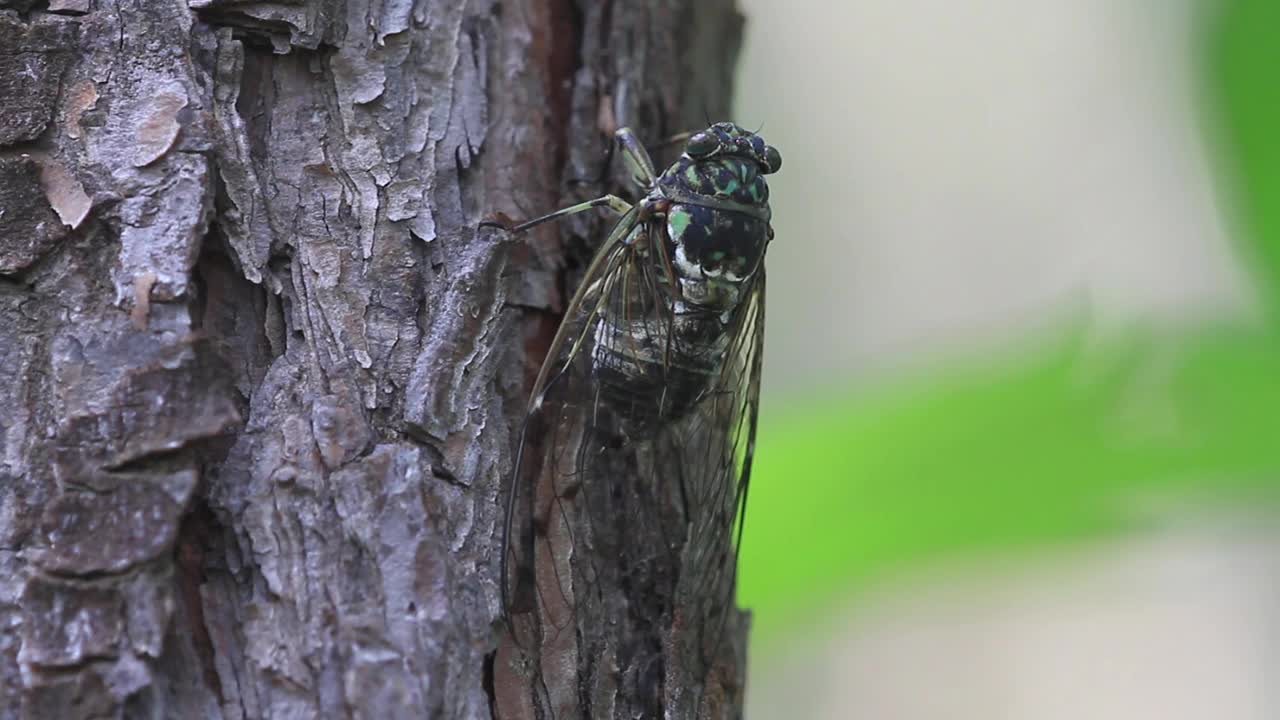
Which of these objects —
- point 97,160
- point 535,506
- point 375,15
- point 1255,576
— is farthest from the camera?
point 1255,576

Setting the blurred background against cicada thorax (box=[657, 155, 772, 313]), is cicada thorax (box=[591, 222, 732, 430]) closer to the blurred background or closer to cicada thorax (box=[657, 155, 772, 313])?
cicada thorax (box=[657, 155, 772, 313])

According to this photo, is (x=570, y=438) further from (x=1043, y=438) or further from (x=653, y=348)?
(x=1043, y=438)

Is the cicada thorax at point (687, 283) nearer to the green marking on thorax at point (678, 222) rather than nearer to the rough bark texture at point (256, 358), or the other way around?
the green marking on thorax at point (678, 222)

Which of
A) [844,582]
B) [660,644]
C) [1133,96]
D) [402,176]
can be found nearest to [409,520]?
[660,644]

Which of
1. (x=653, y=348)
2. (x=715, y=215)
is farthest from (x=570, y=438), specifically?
(x=715, y=215)

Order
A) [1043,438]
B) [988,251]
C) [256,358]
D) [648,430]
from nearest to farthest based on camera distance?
[256,358]
[1043,438]
[648,430]
[988,251]

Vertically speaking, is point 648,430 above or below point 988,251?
below

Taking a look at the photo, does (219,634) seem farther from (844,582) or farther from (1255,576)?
(1255,576)

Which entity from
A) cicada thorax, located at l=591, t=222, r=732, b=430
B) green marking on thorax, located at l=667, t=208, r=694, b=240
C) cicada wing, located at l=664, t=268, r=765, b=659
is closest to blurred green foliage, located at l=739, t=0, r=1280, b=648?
cicada wing, located at l=664, t=268, r=765, b=659
